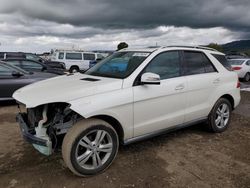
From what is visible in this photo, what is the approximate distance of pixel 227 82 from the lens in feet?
17.0

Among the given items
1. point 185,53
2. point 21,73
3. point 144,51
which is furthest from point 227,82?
point 21,73

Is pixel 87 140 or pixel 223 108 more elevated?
pixel 223 108

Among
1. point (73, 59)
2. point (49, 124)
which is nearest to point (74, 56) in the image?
point (73, 59)

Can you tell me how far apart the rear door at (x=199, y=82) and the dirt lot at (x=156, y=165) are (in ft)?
1.92

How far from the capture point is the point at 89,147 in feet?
11.2

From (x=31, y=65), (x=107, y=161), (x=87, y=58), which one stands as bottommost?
(x=107, y=161)

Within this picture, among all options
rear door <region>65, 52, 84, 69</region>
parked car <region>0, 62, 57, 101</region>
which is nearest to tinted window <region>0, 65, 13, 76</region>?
parked car <region>0, 62, 57, 101</region>

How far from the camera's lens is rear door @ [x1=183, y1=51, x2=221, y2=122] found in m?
4.52

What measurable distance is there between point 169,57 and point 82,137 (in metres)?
2.03

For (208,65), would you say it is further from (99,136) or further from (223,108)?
(99,136)

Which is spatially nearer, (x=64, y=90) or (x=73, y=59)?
(x=64, y=90)

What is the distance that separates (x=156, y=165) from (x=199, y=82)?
171cm

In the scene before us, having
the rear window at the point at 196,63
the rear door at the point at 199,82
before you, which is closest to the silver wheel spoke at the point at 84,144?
the rear door at the point at 199,82

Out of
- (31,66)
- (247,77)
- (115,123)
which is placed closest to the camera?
(115,123)
